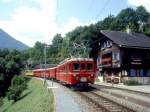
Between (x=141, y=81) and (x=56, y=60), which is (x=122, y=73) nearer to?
(x=141, y=81)

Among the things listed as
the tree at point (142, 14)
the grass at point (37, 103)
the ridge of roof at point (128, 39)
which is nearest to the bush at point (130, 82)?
the ridge of roof at point (128, 39)

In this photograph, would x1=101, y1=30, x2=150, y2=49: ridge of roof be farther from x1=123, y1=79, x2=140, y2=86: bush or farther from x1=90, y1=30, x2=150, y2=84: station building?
x1=123, y1=79, x2=140, y2=86: bush

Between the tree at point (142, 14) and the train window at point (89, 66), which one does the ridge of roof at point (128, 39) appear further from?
the tree at point (142, 14)

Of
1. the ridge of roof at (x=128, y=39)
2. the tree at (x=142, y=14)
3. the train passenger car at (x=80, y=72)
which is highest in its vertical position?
the tree at (x=142, y=14)

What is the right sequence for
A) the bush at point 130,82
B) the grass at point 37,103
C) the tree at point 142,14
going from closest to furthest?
1. the grass at point 37,103
2. the bush at point 130,82
3. the tree at point 142,14

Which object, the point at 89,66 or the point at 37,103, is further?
the point at 89,66

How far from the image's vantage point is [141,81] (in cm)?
4284

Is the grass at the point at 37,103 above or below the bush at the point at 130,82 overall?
below

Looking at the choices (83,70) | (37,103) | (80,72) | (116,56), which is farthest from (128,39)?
(37,103)

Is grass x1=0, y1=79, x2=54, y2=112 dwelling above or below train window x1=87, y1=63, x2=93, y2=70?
below

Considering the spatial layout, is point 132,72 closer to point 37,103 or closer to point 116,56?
point 116,56

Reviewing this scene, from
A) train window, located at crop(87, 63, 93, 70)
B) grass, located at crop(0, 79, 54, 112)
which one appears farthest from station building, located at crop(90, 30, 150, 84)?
train window, located at crop(87, 63, 93, 70)

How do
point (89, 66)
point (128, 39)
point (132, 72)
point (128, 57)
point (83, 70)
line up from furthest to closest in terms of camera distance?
point (128, 39)
point (128, 57)
point (132, 72)
point (89, 66)
point (83, 70)

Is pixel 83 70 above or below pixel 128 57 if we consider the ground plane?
below
